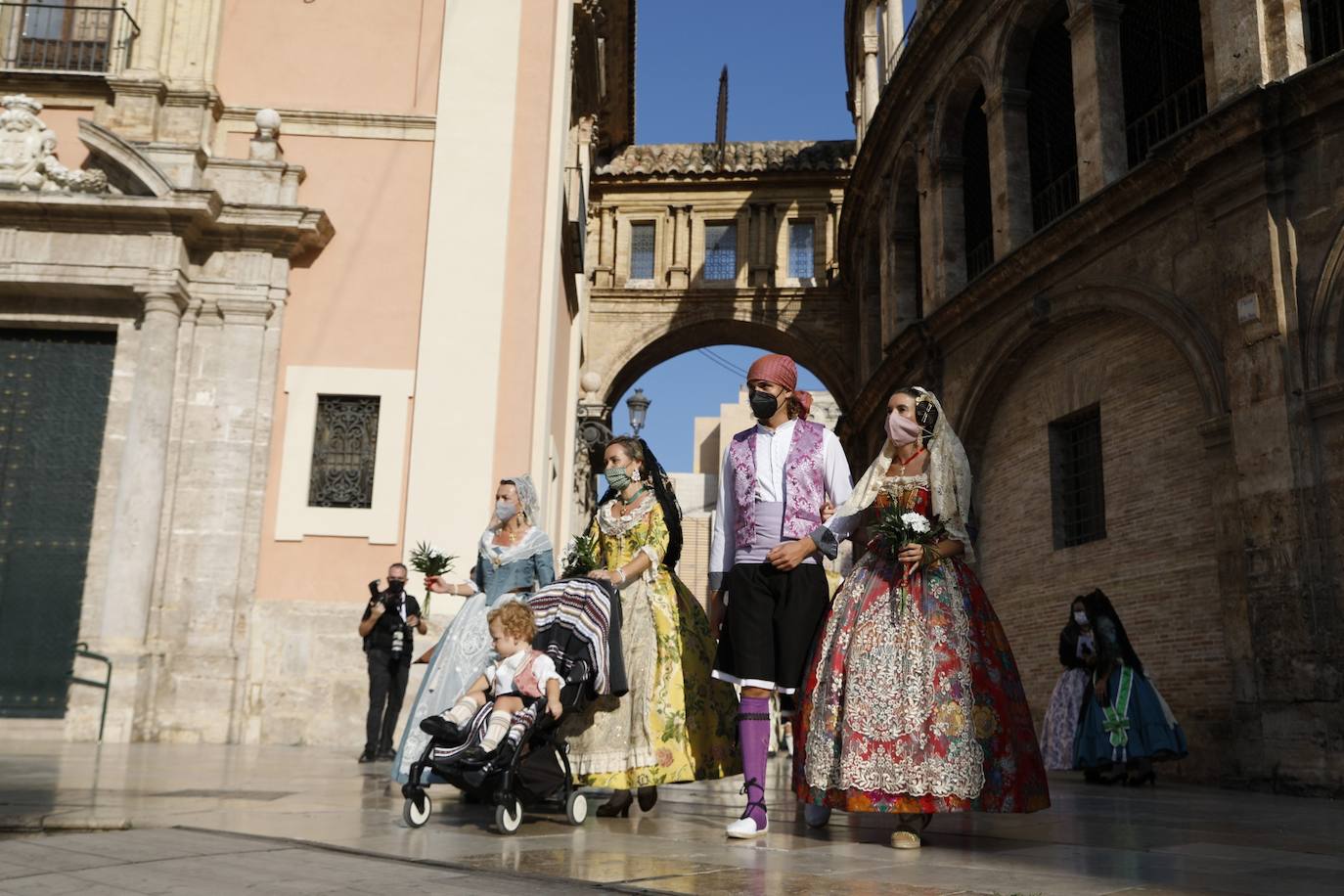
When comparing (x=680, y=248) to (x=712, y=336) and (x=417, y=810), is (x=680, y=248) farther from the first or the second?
(x=417, y=810)

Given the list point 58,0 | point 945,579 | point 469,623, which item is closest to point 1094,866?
point 945,579

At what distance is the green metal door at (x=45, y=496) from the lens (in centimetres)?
1237

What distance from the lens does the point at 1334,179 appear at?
1072 cm

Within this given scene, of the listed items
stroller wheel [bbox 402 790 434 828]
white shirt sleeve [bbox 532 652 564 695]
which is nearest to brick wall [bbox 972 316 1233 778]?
white shirt sleeve [bbox 532 652 564 695]

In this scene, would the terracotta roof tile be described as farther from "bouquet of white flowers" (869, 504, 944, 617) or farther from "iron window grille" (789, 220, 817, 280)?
"bouquet of white flowers" (869, 504, 944, 617)

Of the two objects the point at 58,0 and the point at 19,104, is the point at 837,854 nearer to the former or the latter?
the point at 19,104

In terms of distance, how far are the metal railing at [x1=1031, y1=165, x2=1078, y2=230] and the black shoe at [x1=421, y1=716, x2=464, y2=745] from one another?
13639 mm

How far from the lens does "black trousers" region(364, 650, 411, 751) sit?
10609 mm

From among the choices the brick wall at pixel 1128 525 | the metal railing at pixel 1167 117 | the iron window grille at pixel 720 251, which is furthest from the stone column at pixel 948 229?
the iron window grille at pixel 720 251

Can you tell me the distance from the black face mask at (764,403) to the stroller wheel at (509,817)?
6.67ft

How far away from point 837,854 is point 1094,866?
90 cm

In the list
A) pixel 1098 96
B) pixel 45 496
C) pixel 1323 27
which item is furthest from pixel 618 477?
pixel 1098 96

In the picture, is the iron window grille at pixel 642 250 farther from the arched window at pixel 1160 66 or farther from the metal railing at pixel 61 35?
the metal railing at pixel 61 35

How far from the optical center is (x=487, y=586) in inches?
279
